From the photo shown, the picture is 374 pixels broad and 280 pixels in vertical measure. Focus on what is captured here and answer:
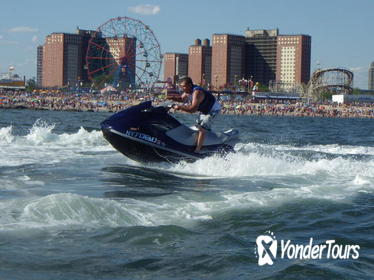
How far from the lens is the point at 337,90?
140m

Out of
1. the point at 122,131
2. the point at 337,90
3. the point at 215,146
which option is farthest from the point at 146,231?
the point at 337,90

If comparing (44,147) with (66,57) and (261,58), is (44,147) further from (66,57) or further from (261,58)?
(261,58)

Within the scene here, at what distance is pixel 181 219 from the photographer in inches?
248

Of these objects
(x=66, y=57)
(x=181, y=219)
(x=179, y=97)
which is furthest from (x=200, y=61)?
(x=181, y=219)

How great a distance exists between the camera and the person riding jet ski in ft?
35.0

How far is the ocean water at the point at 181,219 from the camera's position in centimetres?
471

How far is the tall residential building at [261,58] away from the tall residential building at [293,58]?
437cm

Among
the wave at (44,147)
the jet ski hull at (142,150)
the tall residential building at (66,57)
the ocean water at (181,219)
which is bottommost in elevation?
the ocean water at (181,219)

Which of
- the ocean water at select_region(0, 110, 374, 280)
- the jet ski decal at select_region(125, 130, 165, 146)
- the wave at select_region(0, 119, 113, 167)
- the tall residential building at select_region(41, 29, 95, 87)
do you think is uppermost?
the tall residential building at select_region(41, 29, 95, 87)

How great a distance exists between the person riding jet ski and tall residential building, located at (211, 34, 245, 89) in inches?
6553

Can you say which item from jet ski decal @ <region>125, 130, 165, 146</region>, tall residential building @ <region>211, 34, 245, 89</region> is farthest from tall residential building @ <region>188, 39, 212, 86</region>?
jet ski decal @ <region>125, 130, 165, 146</region>

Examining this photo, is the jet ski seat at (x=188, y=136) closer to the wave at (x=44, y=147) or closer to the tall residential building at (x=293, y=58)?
the wave at (x=44, y=147)

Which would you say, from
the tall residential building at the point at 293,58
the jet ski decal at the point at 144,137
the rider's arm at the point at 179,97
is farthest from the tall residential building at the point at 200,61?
the jet ski decal at the point at 144,137

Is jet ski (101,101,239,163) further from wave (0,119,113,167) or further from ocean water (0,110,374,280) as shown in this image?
wave (0,119,113,167)
